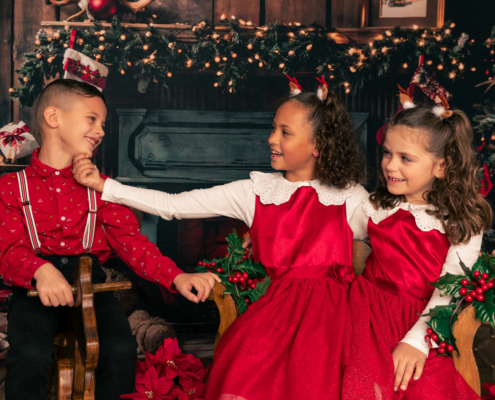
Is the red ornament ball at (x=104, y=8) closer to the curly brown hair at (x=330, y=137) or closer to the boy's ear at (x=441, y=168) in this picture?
the curly brown hair at (x=330, y=137)

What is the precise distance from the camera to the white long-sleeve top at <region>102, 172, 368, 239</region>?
1850mm

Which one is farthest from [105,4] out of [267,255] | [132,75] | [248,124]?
[267,255]

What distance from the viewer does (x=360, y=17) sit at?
3117mm

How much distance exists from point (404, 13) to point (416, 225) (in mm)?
2021

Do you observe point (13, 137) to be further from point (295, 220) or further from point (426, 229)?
point (426, 229)

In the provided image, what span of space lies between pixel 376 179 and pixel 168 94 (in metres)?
1.56

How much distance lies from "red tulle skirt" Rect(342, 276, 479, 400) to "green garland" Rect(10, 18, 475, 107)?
1817 millimetres

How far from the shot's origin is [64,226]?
5.78 feet

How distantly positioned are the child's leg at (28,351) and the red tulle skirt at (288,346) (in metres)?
0.54

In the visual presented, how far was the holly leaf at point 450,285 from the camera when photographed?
149 cm

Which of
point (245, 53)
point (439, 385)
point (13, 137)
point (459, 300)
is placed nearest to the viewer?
point (439, 385)

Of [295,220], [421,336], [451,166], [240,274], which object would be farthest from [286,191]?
[421,336]

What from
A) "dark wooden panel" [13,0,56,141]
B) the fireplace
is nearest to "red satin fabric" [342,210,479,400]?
the fireplace

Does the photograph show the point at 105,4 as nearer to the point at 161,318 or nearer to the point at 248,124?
the point at 248,124
